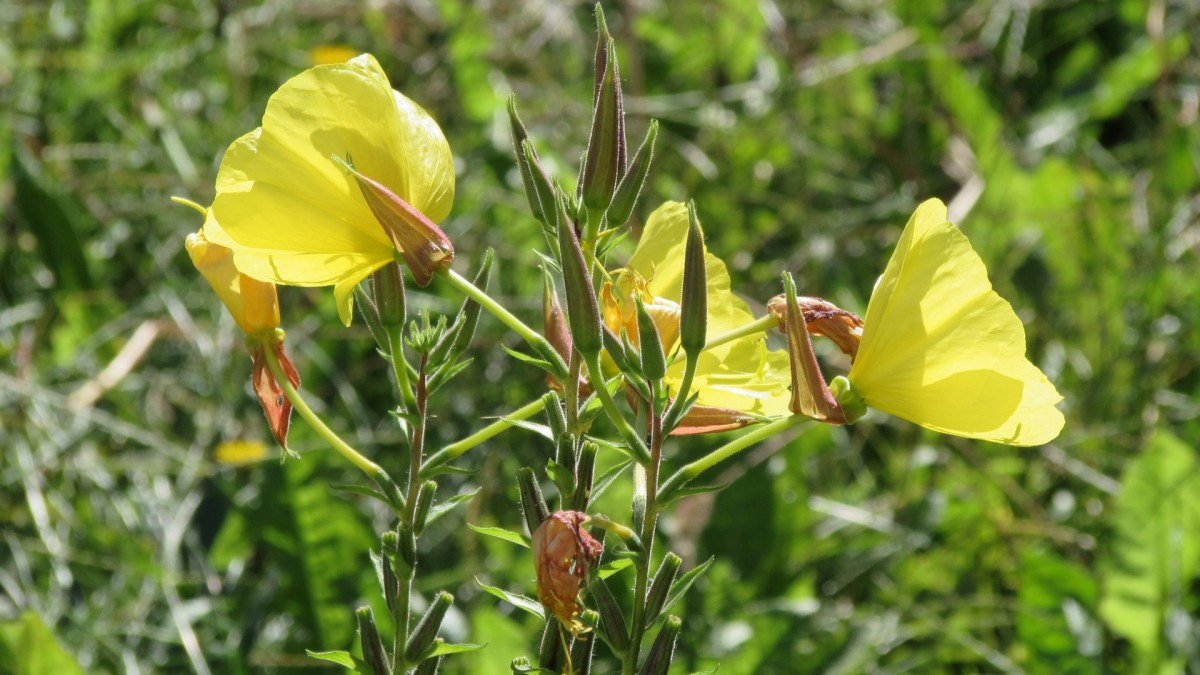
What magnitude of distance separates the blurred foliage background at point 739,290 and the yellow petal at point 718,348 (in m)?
0.52

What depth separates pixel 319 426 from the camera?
0.66 m

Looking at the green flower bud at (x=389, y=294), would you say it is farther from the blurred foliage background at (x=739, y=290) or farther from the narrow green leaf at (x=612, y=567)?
the blurred foliage background at (x=739, y=290)

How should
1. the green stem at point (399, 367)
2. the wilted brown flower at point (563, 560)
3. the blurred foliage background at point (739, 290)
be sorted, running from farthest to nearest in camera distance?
the blurred foliage background at point (739, 290), the green stem at point (399, 367), the wilted brown flower at point (563, 560)

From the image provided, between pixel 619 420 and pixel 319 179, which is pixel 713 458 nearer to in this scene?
pixel 619 420

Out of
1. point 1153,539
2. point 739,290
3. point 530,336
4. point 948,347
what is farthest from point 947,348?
point 739,290

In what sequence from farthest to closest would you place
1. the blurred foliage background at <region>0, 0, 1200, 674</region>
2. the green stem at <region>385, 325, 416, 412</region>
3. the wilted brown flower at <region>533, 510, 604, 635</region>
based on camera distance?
the blurred foliage background at <region>0, 0, 1200, 674</region>
the green stem at <region>385, 325, 416, 412</region>
the wilted brown flower at <region>533, 510, 604, 635</region>

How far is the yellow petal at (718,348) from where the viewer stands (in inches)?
28.1

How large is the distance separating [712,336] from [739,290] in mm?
1411

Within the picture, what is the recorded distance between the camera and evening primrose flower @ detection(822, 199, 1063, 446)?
631 mm

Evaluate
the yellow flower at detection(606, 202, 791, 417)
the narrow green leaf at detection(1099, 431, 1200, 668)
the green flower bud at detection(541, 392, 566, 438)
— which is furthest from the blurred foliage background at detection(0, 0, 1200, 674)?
the green flower bud at detection(541, 392, 566, 438)

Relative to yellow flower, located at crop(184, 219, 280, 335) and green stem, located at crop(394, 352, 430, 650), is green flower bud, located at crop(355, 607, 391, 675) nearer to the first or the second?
green stem, located at crop(394, 352, 430, 650)

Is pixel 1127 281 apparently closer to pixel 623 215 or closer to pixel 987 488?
pixel 987 488

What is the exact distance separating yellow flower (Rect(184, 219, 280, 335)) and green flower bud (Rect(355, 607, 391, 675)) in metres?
0.19

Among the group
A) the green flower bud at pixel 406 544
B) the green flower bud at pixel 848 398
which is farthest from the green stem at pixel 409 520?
the green flower bud at pixel 848 398
